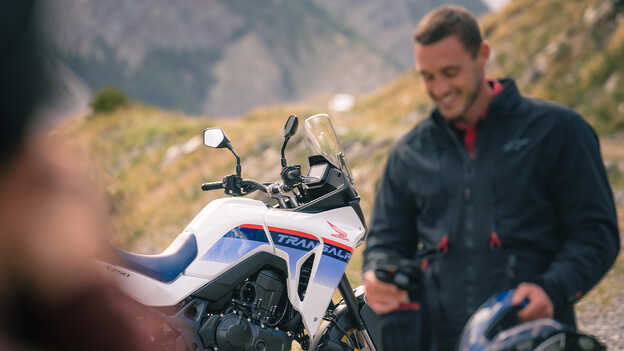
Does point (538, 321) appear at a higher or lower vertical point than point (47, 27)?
lower

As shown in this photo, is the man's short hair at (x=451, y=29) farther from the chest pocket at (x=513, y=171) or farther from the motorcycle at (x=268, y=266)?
the motorcycle at (x=268, y=266)

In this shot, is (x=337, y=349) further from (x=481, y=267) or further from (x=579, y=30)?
(x=579, y=30)

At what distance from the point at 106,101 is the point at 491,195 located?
101ft

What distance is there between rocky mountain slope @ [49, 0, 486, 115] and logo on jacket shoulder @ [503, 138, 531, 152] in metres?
141

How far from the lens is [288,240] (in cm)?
375

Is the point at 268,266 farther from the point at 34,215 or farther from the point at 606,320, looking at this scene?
the point at 606,320

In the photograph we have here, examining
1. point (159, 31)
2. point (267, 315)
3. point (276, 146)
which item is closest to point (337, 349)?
point (267, 315)

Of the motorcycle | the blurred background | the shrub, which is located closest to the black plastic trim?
the motorcycle

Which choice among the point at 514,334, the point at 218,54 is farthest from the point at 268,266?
the point at 218,54

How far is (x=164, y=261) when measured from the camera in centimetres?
353

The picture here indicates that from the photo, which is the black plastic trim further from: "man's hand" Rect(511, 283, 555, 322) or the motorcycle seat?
"man's hand" Rect(511, 283, 555, 322)

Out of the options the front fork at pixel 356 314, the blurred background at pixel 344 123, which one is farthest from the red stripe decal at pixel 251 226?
the blurred background at pixel 344 123

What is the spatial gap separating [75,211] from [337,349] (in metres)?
2.05

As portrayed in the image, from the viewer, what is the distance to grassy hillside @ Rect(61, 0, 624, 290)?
43.0ft
